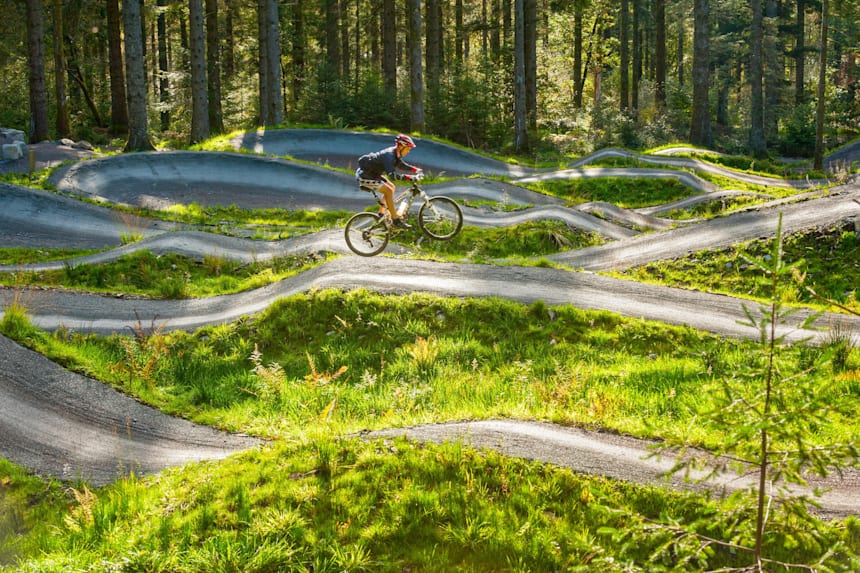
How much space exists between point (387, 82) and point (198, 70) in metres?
13.4

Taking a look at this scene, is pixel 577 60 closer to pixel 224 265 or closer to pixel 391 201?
pixel 391 201

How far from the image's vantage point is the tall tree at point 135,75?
25.2 m

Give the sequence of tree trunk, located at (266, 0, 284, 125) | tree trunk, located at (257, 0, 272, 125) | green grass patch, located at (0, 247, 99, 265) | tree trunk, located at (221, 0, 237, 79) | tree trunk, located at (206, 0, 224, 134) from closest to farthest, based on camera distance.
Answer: green grass patch, located at (0, 247, 99, 265) < tree trunk, located at (266, 0, 284, 125) < tree trunk, located at (257, 0, 272, 125) < tree trunk, located at (206, 0, 224, 134) < tree trunk, located at (221, 0, 237, 79)

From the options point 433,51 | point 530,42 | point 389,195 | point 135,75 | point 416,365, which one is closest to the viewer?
point 416,365

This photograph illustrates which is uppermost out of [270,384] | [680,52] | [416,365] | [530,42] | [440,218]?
[680,52]

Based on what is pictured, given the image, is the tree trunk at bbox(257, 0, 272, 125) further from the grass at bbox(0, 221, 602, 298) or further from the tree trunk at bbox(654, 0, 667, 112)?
the tree trunk at bbox(654, 0, 667, 112)

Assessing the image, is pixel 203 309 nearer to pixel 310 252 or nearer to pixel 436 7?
pixel 310 252

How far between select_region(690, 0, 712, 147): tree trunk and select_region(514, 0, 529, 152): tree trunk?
8592mm

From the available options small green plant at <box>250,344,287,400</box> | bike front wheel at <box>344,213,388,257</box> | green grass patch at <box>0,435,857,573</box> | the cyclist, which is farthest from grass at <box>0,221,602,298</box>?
green grass patch at <box>0,435,857,573</box>

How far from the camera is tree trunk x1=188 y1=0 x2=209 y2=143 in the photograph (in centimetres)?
2814

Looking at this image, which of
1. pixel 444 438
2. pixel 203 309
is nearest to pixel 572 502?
pixel 444 438

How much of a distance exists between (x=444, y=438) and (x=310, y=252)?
10284mm

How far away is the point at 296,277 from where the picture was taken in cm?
1549

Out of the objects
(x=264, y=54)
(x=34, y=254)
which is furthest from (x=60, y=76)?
(x=34, y=254)
